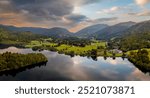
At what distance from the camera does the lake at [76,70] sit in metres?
5.24

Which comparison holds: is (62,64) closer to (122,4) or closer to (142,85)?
(122,4)

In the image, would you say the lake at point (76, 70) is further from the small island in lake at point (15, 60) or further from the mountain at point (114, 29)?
the mountain at point (114, 29)

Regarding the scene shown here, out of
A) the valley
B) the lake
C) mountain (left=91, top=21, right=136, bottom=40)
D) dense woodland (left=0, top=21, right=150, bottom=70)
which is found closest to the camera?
the lake

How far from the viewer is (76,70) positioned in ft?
18.0

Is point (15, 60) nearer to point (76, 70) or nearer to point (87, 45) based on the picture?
point (87, 45)

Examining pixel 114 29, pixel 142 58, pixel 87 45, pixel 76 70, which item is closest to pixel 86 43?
pixel 87 45

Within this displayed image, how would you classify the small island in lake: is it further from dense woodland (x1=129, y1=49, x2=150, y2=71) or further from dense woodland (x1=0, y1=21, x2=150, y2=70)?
dense woodland (x1=129, y1=49, x2=150, y2=71)

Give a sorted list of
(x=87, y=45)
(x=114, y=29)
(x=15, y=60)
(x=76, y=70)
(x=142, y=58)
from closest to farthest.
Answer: (x=76, y=70), (x=142, y=58), (x=114, y=29), (x=87, y=45), (x=15, y=60)

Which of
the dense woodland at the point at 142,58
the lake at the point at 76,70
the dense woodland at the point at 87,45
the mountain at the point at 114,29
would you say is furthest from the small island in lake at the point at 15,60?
the dense woodland at the point at 142,58

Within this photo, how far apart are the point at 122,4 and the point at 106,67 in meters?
2.39

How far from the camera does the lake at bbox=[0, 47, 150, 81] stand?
524 centimetres

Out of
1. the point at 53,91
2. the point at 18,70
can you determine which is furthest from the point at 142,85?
the point at 18,70

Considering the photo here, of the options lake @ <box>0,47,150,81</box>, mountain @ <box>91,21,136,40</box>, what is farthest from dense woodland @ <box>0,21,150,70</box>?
lake @ <box>0,47,150,81</box>

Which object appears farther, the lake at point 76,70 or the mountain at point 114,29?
the mountain at point 114,29
